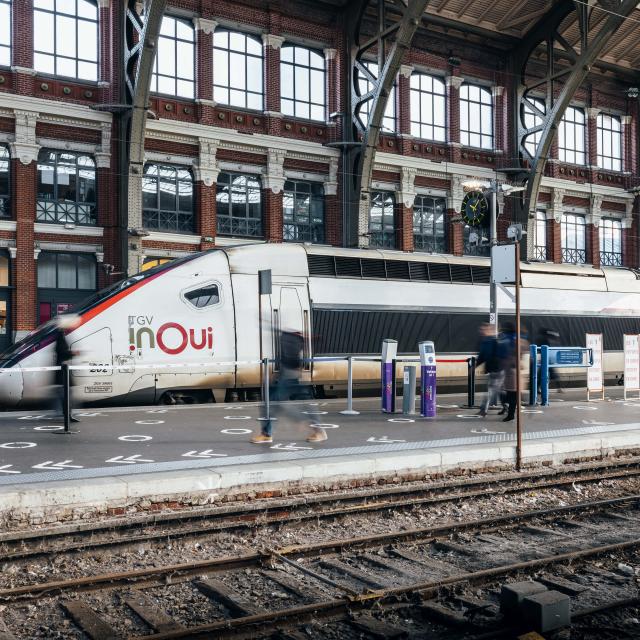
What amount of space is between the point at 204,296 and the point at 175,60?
14.0 m

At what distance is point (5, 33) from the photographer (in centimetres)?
2405

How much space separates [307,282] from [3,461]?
9.03 metres

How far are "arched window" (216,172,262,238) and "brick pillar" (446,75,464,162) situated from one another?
29.5 ft

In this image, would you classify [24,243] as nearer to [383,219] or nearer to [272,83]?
[272,83]

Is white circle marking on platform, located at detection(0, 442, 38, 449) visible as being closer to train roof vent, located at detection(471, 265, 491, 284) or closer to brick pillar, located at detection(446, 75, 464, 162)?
train roof vent, located at detection(471, 265, 491, 284)

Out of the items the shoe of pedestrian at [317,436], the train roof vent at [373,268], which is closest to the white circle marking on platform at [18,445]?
the shoe of pedestrian at [317,436]

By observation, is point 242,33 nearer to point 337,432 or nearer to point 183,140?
point 183,140

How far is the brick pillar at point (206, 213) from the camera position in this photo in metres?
26.7

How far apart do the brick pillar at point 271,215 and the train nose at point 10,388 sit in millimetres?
14464

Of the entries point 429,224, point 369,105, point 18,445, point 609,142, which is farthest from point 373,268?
point 609,142

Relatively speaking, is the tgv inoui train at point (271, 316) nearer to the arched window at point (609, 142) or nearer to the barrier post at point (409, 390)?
the barrier post at point (409, 390)

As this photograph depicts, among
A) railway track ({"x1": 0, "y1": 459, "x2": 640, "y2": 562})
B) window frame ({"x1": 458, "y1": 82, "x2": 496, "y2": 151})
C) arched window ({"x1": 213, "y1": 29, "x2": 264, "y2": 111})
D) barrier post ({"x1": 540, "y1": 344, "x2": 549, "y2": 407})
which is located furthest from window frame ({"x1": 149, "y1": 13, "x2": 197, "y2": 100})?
railway track ({"x1": 0, "y1": 459, "x2": 640, "y2": 562})

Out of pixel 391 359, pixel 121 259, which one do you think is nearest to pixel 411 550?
pixel 391 359

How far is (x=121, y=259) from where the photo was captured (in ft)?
82.5
